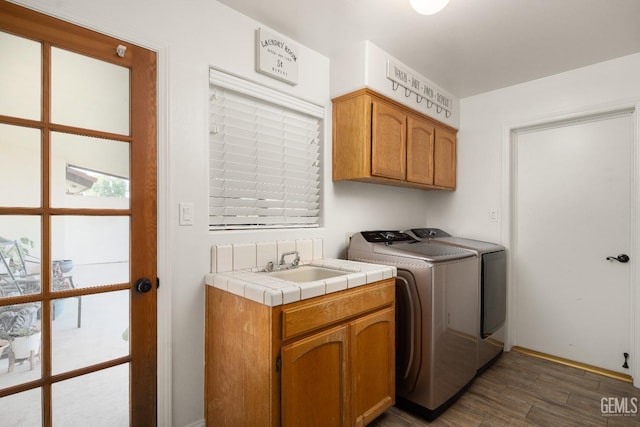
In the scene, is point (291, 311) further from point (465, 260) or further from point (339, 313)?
point (465, 260)

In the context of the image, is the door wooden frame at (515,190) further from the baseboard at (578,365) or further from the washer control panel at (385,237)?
the washer control panel at (385,237)

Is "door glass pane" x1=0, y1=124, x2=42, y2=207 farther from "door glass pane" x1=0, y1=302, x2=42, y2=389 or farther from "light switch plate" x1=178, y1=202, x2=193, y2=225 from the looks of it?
"light switch plate" x1=178, y1=202, x2=193, y2=225

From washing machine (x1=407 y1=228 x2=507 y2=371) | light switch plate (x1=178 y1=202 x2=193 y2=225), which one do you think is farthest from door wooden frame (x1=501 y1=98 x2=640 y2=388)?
light switch plate (x1=178 y1=202 x2=193 y2=225)

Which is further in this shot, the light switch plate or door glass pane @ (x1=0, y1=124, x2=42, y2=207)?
the light switch plate

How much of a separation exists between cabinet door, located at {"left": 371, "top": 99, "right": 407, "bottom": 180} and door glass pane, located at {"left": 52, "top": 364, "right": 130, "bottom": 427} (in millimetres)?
1835

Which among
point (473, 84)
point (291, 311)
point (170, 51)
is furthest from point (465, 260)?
point (170, 51)

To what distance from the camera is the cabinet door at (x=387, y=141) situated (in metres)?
2.20

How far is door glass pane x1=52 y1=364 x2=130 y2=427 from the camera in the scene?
1.31 m

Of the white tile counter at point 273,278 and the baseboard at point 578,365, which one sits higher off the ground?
the white tile counter at point 273,278

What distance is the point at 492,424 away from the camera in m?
1.84

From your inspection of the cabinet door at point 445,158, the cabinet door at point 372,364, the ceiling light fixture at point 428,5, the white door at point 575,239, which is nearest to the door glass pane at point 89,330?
the cabinet door at point 372,364

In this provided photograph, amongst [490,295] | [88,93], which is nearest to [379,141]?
[490,295]

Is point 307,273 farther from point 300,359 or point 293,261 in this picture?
point 300,359

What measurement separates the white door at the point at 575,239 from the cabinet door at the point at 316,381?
2158 mm
